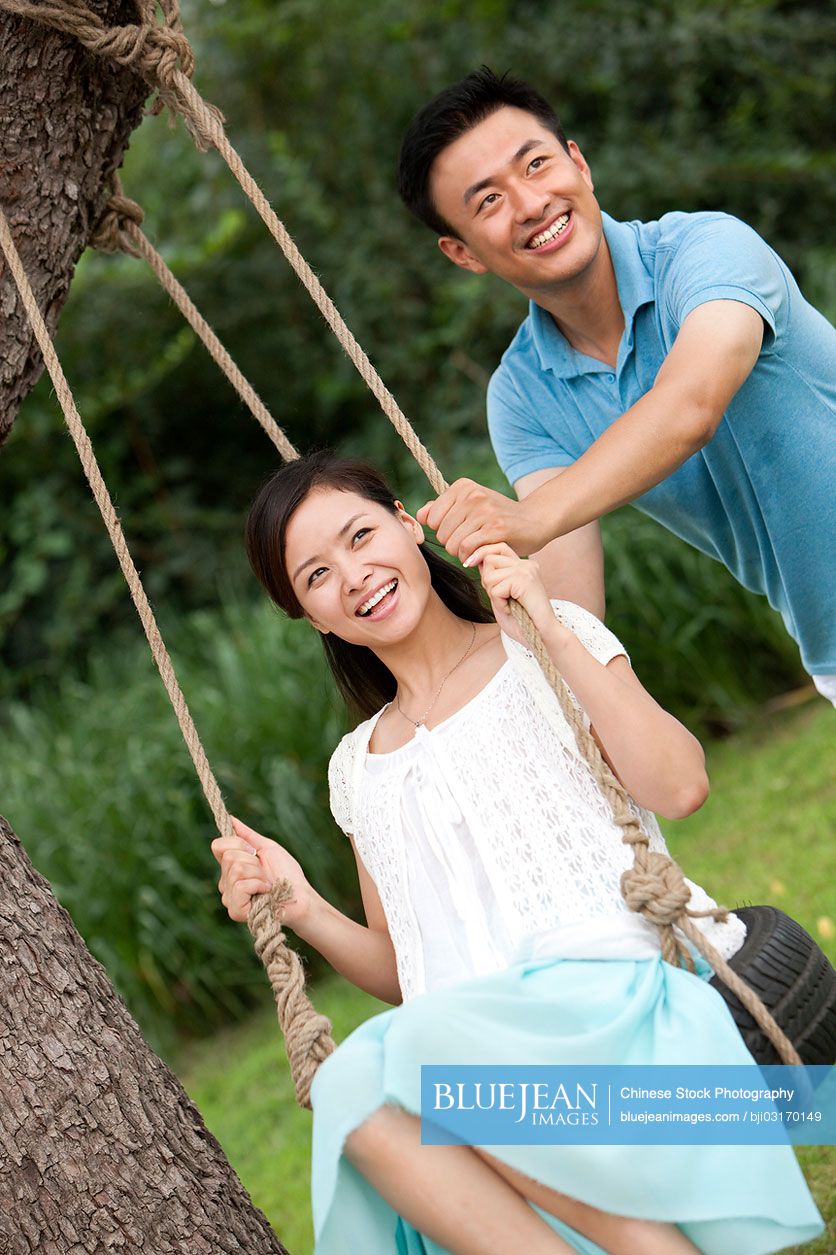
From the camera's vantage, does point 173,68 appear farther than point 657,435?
Yes

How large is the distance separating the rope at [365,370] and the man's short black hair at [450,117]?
13.6 inches

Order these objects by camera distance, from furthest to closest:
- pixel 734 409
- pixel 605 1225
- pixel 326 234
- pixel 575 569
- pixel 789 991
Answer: pixel 326 234
pixel 575 569
pixel 734 409
pixel 789 991
pixel 605 1225

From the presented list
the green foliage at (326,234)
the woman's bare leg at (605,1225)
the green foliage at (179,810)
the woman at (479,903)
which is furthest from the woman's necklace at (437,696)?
the green foliage at (326,234)

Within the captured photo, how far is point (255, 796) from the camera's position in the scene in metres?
4.55

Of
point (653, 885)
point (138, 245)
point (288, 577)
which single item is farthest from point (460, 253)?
point (653, 885)

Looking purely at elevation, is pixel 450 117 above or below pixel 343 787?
above

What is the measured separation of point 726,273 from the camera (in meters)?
2.02

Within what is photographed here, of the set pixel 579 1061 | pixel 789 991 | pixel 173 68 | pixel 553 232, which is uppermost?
pixel 173 68

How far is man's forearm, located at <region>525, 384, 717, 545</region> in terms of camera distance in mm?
1887

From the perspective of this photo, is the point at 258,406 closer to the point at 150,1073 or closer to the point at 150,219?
the point at 150,1073

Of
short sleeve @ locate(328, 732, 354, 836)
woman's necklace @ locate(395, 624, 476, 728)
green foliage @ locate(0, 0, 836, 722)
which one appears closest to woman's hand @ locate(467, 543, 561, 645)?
woman's necklace @ locate(395, 624, 476, 728)

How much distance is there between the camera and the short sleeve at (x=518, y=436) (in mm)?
2467

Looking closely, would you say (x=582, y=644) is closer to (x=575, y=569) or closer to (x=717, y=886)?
(x=575, y=569)

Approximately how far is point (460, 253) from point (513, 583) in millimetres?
912
